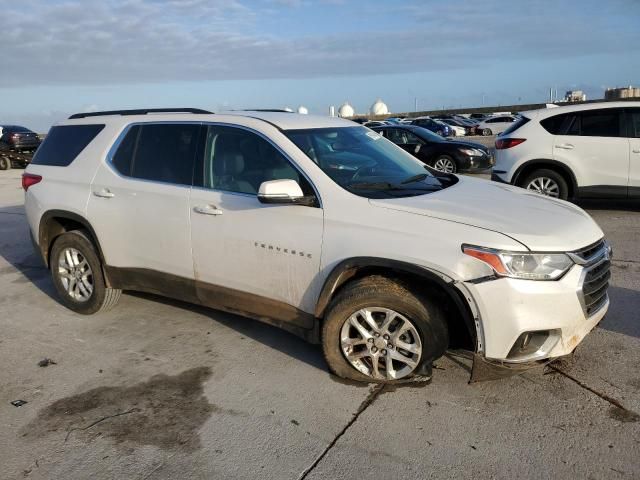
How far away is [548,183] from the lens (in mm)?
8648

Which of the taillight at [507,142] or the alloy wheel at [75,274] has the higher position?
the taillight at [507,142]

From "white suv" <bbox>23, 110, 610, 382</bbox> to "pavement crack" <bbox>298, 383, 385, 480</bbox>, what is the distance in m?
0.09

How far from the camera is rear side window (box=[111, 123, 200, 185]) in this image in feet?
14.2

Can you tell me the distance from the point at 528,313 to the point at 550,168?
20.3 ft

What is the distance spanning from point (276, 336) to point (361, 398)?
3.82 ft

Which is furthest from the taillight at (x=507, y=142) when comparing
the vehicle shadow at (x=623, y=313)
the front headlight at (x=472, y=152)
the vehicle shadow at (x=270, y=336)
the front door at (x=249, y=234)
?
the front door at (x=249, y=234)

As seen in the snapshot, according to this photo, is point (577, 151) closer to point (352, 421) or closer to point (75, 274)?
point (352, 421)

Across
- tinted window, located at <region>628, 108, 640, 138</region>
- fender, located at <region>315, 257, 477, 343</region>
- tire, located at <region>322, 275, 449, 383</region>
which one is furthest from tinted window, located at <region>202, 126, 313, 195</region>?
tinted window, located at <region>628, 108, 640, 138</region>

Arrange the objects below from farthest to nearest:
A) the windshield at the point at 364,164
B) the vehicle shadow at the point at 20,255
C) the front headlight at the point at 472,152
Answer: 1. the front headlight at the point at 472,152
2. the vehicle shadow at the point at 20,255
3. the windshield at the point at 364,164

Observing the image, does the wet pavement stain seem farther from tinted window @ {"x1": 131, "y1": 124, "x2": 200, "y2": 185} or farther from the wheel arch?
the wheel arch

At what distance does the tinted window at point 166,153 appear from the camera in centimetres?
432

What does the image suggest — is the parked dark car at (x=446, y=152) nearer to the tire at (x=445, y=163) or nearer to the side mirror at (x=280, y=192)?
the tire at (x=445, y=163)

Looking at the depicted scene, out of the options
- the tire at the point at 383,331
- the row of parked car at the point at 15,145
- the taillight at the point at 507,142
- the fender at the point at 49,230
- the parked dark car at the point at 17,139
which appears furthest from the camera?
the parked dark car at the point at 17,139

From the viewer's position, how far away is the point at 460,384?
12.0 feet
